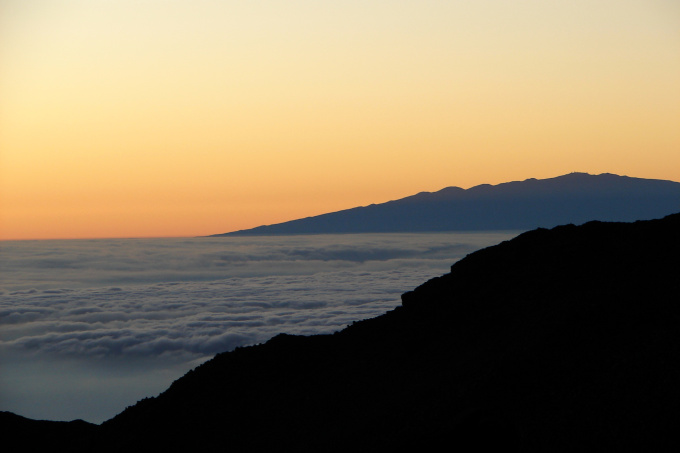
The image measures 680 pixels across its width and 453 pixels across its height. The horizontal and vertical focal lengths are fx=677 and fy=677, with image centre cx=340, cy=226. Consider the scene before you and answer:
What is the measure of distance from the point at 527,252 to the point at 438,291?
3150 mm

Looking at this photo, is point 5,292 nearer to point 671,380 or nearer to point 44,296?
point 44,296

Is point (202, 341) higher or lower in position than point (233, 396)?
lower

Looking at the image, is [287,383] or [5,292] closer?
[287,383]

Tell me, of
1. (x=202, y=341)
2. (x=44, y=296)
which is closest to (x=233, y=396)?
(x=202, y=341)

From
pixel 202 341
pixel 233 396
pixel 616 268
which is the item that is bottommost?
pixel 202 341

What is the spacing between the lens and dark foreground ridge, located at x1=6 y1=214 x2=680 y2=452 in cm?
1252

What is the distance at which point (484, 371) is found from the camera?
15.1 metres

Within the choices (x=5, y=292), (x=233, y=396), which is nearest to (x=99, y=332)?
(x=5, y=292)

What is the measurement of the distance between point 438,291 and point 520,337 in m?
6.05

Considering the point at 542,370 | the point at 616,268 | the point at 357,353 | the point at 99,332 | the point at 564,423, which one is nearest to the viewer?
the point at 564,423

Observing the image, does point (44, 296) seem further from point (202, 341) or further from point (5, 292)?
point (202, 341)

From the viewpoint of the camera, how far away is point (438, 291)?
22203 mm

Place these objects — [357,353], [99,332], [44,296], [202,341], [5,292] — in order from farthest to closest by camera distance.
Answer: [5,292]
[44,296]
[99,332]
[202,341]
[357,353]

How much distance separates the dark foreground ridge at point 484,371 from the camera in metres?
12.5
